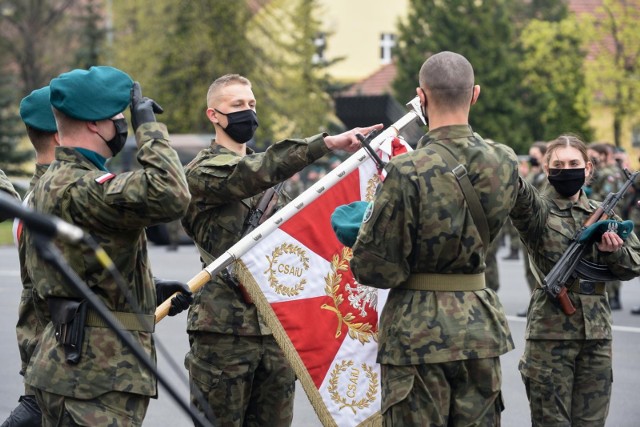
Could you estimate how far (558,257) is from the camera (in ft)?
20.4

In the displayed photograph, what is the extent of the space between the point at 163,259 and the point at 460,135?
57.2 feet

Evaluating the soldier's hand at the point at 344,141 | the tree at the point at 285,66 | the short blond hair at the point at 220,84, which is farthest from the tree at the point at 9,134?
the soldier's hand at the point at 344,141

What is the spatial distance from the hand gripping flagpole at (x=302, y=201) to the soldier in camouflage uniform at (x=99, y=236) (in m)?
1.03

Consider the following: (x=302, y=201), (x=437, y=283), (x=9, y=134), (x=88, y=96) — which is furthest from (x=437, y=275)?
(x=9, y=134)

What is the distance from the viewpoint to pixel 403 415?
465 centimetres

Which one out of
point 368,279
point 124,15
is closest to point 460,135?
point 368,279

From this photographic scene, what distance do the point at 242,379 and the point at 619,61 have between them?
37262 millimetres

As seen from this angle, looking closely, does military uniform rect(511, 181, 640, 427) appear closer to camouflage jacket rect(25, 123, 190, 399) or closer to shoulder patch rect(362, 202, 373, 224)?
shoulder patch rect(362, 202, 373, 224)

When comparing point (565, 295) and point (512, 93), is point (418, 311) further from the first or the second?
point (512, 93)

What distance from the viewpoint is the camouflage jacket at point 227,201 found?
18.4 ft

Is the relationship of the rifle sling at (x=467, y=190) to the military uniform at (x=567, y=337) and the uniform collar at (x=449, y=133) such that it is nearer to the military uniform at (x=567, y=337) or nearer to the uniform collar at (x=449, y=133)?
the uniform collar at (x=449, y=133)

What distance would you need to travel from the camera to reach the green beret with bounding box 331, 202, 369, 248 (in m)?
4.89

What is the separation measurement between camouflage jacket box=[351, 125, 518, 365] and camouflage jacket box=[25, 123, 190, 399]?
843 mm

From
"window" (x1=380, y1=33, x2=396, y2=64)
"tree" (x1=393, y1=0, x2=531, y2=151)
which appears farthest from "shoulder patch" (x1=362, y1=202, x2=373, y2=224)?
"window" (x1=380, y1=33, x2=396, y2=64)
